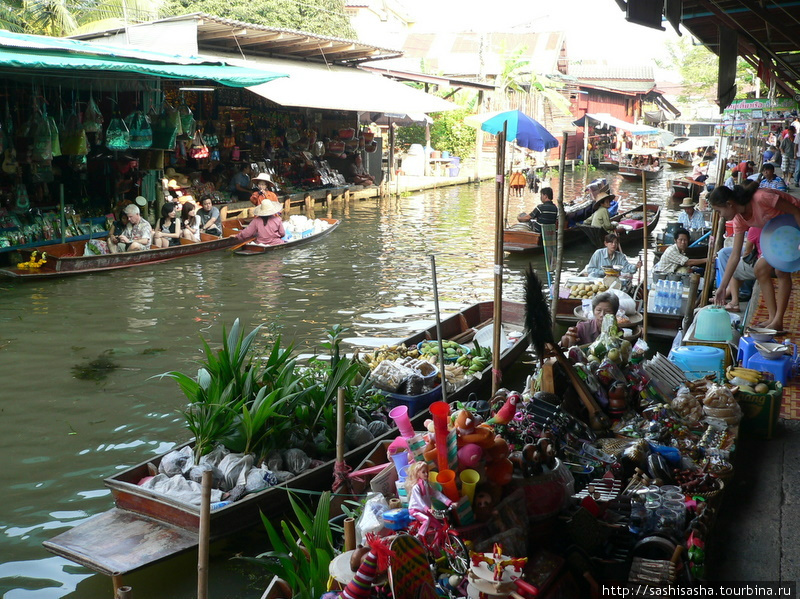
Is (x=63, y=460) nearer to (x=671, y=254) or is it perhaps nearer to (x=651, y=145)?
(x=671, y=254)

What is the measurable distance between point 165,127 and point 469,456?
10997 mm

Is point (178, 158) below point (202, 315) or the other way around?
the other way around

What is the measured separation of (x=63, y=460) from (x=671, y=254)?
6999mm

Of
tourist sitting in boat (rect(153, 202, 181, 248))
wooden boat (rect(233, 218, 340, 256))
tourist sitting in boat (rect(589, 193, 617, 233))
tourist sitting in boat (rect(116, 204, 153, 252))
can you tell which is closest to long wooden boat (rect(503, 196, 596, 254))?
tourist sitting in boat (rect(589, 193, 617, 233))

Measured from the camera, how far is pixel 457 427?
10.8 ft

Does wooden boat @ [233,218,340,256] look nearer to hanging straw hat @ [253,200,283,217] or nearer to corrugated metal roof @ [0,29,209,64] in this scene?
hanging straw hat @ [253,200,283,217]

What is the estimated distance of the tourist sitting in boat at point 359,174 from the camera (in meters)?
22.0

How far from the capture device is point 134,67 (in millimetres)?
10531

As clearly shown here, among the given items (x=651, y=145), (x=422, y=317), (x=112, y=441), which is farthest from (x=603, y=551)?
(x=651, y=145)

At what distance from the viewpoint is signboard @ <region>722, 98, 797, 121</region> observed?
472 inches

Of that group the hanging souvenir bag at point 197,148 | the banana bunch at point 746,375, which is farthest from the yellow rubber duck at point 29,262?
the banana bunch at point 746,375

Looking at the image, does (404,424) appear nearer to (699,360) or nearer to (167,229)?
(699,360)

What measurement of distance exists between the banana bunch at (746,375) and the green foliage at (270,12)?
24392 mm

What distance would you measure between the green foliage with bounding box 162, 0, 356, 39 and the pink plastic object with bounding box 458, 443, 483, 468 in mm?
25568
